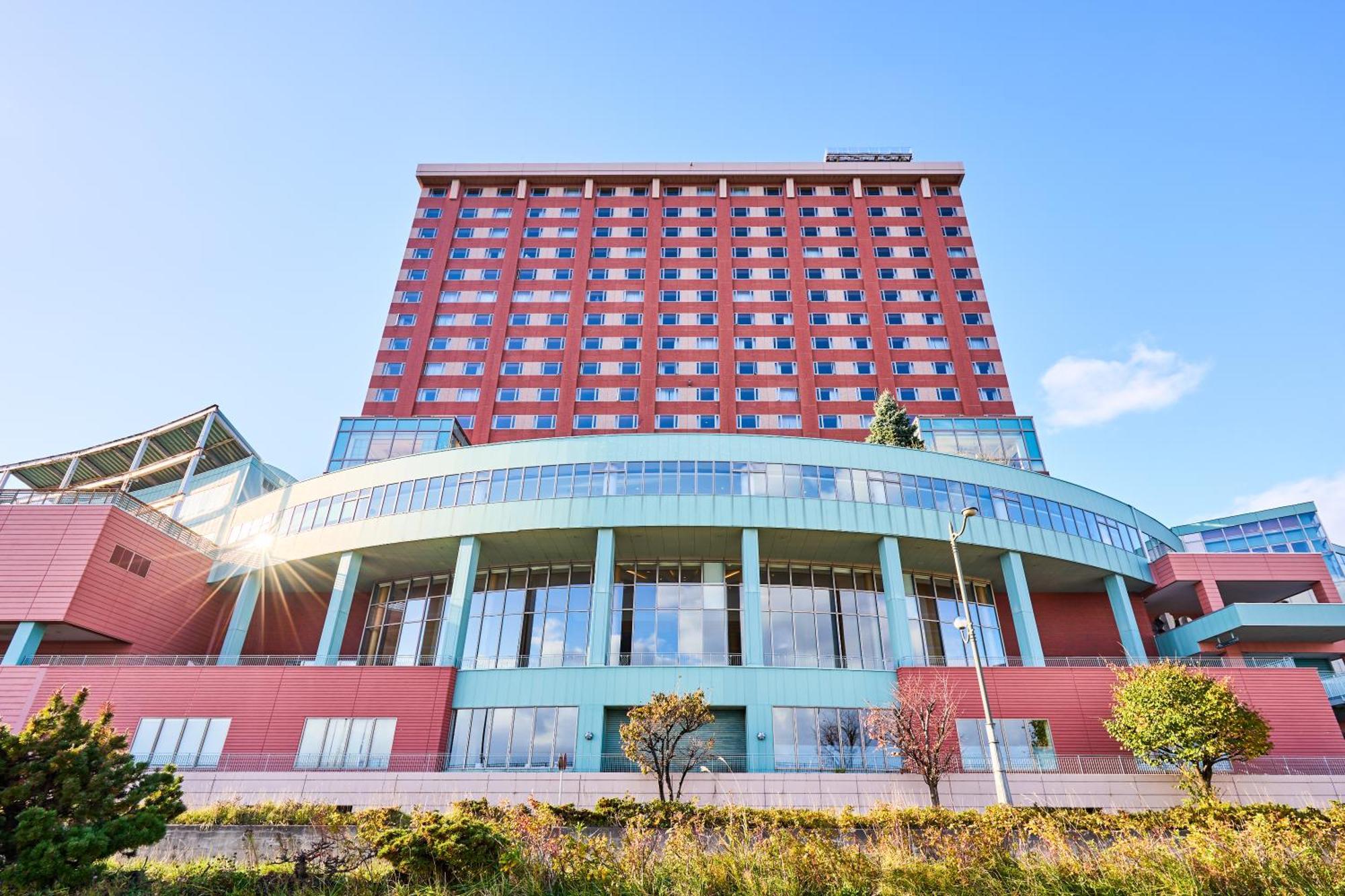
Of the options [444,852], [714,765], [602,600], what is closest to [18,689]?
[602,600]

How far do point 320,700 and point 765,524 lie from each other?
20539 millimetres

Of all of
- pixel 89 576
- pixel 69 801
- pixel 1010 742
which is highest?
pixel 89 576

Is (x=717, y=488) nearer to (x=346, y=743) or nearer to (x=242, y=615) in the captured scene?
(x=346, y=743)

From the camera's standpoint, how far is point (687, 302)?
6538 cm

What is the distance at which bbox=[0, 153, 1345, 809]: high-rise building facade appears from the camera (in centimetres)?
2942

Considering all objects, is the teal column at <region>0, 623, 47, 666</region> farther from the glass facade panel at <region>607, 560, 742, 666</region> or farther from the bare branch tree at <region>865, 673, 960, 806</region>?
the bare branch tree at <region>865, 673, 960, 806</region>

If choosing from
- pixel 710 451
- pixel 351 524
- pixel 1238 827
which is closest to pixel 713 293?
pixel 710 451

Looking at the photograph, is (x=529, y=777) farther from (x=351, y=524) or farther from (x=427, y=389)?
(x=427, y=389)

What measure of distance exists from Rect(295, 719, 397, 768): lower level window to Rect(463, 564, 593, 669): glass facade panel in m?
5.02

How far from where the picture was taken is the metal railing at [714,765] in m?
27.7

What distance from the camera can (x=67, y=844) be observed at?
973 centimetres

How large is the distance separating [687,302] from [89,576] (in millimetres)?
46965

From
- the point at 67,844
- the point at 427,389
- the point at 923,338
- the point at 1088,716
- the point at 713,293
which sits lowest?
the point at 67,844

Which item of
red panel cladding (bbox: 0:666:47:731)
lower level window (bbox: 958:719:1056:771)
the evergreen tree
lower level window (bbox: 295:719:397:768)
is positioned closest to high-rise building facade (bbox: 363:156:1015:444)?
lower level window (bbox: 958:719:1056:771)
